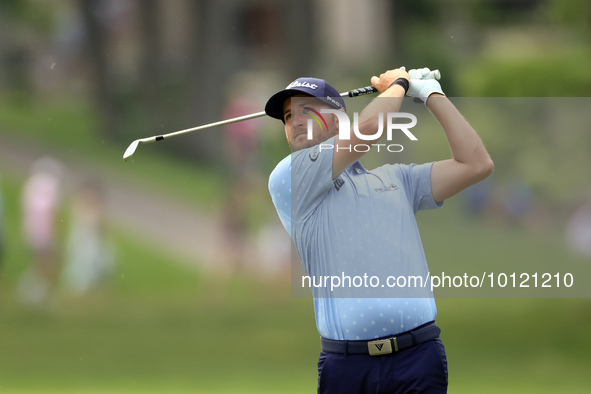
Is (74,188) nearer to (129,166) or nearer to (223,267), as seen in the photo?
(129,166)

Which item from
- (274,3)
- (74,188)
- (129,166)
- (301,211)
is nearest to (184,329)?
(74,188)

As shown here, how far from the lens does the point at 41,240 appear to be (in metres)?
13.3

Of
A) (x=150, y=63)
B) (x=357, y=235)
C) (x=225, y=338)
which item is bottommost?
(x=357, y=235)

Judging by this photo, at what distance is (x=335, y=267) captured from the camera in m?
3.73

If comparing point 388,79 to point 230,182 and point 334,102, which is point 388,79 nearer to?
point 334,102

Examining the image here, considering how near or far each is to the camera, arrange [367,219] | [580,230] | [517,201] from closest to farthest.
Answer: [367,219] → [517,201] → [580,230]

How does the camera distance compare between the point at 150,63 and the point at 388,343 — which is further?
the point at 150,63

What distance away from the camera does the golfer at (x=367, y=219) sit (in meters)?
3.66

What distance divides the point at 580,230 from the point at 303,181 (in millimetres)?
7094

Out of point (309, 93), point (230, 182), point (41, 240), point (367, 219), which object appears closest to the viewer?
point (367, 219)

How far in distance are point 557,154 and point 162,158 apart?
816cm

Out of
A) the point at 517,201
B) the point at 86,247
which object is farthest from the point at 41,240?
the point at 517,201

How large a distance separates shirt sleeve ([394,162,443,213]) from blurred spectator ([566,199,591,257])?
6.36 meters

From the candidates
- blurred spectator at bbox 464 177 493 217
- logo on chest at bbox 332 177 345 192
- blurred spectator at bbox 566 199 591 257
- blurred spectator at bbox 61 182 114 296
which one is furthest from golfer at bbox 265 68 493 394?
blurred spectator at bbox 61 182 114 296
